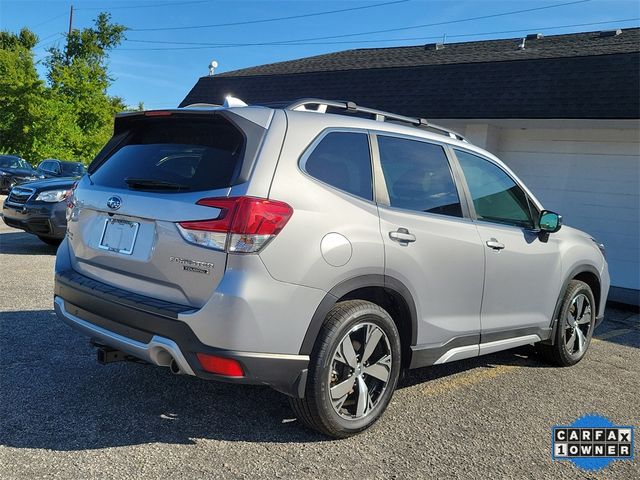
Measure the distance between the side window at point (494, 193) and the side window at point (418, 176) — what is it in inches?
9.6

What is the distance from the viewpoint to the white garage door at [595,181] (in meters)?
10.0

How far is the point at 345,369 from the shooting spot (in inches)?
132

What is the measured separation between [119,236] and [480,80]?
9415 millimetres

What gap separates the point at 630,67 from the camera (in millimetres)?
9523

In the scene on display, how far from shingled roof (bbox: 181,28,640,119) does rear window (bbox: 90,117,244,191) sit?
19.5 ft

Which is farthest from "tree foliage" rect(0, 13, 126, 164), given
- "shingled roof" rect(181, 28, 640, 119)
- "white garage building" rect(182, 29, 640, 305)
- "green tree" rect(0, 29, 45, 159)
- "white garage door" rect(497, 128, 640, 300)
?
"white garage door" rect(497, 128, 640, 300)

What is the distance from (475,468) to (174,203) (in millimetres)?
2145

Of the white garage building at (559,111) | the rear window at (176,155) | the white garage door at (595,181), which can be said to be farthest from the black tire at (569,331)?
the white garage door at (595,181)

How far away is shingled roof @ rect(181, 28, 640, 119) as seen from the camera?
970cm

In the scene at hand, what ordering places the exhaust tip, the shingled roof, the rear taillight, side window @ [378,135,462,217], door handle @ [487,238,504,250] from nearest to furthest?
the rear taillight < the exhaust tip < side window @ [378,135,462,217] < door handle @ [487,238,504,250] < the shingled roof

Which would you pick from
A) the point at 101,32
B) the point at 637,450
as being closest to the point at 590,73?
the point at 637,450

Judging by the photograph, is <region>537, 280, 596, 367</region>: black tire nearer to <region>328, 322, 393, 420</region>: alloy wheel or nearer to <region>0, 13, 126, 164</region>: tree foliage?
<region>328, 322, 393, 420</region>: alloy wheel

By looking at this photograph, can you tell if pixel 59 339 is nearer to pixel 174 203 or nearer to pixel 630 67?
pixel 174 203

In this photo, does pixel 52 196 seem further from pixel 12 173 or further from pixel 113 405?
pixel 12 173
